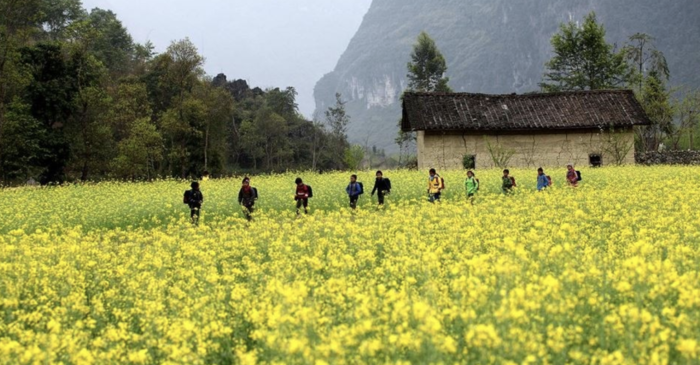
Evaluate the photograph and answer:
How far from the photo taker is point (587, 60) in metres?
60.3

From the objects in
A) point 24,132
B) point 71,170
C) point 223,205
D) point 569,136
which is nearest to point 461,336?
point 223,205

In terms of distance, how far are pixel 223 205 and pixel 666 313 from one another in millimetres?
17931

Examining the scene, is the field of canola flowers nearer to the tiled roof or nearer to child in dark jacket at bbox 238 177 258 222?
child in dark jacket at bbox 238 177 258 222

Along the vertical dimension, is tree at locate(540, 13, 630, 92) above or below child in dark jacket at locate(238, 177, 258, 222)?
above

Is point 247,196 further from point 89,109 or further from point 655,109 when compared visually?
point 655,109

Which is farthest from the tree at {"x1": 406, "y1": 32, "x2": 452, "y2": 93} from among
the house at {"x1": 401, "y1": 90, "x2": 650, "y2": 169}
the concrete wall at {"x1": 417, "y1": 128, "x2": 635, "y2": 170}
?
the concrete wall at {"x1": 417, "y1": 128, "x2": 635, "y2": 170}

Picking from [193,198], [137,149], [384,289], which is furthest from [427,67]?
[384,289]

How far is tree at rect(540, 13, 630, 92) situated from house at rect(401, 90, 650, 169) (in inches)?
752

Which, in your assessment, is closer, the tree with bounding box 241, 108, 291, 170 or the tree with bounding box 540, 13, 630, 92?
the tree with bounding box 540, 13, 630, 92

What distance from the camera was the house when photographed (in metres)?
40.3

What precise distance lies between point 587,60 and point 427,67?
18.2m

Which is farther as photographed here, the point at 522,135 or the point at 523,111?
the point at 523,111

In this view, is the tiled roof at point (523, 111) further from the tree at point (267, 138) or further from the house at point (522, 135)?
the tree at point (267, 138)

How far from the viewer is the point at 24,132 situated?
34938 millimetres
